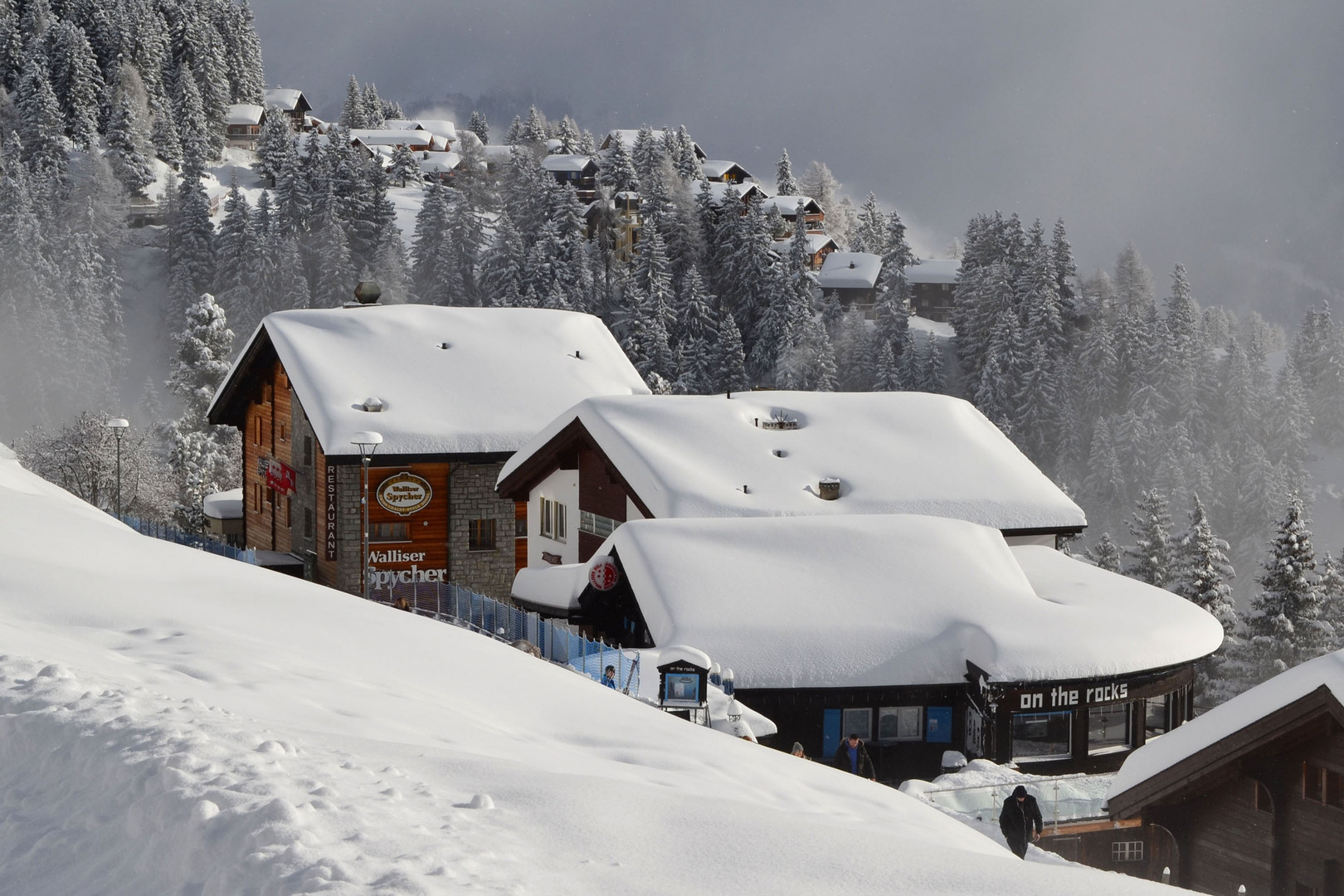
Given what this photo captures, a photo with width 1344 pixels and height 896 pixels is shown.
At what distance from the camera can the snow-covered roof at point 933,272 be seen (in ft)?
453

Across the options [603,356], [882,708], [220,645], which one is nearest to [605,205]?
[603,356]

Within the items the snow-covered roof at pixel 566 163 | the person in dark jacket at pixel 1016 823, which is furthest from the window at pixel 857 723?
the snow-covered roof at pixel 566 163

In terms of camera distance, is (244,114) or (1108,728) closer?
(1108,728)

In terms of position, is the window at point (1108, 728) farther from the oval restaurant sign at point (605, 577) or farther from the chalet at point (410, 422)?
the chalet at point (410, 422)

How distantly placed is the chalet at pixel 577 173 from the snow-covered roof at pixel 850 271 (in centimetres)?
2706

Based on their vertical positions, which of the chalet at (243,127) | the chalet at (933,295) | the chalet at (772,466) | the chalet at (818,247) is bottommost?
the chalet at (772,466)

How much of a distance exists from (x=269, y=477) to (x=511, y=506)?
9410 millimetres

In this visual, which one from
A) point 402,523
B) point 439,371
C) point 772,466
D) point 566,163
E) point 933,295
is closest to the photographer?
point 772,466

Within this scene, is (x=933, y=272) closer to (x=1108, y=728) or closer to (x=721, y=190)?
(x=721, y=190)

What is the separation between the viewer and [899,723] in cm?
2353

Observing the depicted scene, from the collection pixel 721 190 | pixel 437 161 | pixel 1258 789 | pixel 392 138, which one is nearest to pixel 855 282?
pixel 721 190

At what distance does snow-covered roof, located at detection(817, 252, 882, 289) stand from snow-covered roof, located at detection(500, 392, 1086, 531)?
315ft

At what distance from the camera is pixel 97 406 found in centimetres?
11581

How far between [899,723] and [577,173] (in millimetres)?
129821
